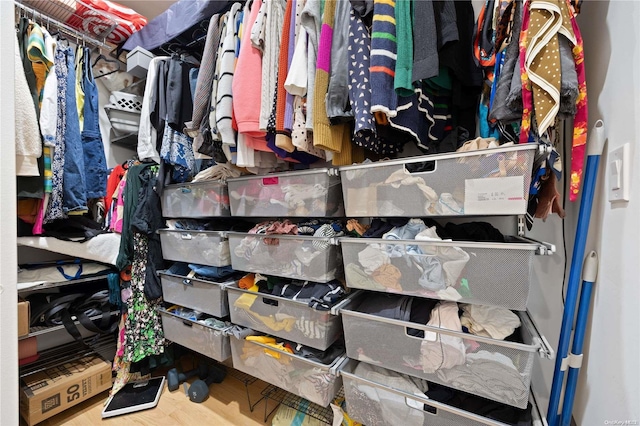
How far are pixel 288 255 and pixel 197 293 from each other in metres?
0.61

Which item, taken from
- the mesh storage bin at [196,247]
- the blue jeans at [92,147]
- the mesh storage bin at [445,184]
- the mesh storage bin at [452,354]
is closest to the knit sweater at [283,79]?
the mesh storage bin at [445,184]

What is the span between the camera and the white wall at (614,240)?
1.79 feet

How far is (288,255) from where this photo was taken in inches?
38.7

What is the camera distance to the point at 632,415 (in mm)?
517

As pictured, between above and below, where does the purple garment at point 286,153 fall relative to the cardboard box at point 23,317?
above

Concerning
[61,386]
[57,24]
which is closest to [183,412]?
[61,386]

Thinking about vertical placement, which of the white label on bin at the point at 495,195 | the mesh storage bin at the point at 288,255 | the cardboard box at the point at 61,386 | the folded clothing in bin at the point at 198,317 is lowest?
the cardboard box at the point at 61,386

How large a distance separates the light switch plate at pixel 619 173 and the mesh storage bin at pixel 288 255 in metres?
0.73

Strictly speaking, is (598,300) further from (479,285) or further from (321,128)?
(321,128)

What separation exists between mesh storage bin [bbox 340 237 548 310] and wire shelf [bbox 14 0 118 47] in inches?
74.2

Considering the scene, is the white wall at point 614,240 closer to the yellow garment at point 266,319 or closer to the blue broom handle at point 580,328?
the blue broom handle at point 580,328

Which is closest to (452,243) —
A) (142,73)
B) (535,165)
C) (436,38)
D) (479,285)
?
(479,285)

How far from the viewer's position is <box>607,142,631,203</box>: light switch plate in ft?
1.90

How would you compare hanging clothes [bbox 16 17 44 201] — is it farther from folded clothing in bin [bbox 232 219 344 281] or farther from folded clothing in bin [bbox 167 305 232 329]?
folded clothing in bin [bbox 232 219 344 281]
